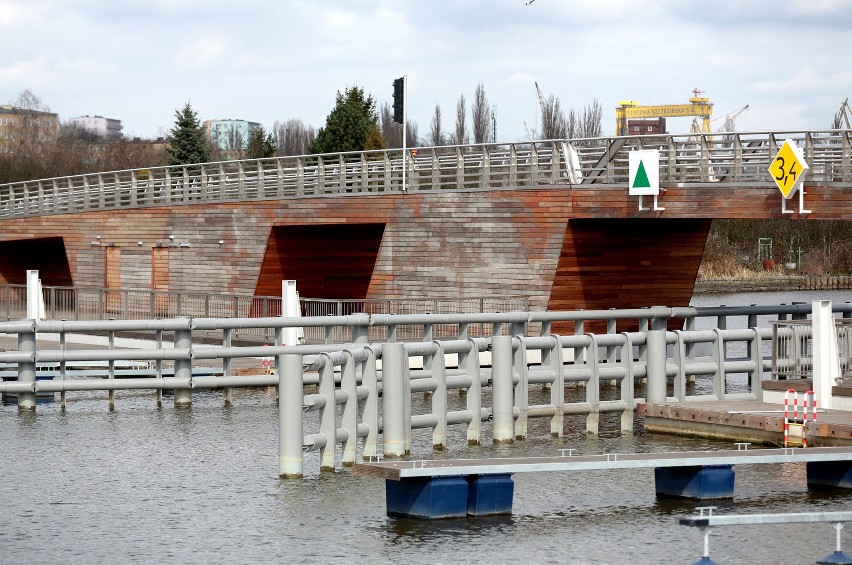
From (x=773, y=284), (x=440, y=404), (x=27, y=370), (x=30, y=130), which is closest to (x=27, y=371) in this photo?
(x=27, y=370)

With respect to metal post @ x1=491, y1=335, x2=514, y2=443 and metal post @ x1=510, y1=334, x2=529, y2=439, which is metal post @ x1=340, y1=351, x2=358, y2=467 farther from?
metal post @ x1=510, y1=334, x2=529, y2=439

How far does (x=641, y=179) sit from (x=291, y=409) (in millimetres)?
18060

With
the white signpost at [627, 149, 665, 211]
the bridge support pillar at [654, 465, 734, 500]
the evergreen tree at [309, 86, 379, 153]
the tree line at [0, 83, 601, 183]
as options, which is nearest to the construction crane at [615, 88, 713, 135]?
the tree line at [0, 83, 601, 183]

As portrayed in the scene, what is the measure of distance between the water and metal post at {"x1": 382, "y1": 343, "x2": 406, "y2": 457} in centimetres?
87

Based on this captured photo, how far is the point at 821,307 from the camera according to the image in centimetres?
1942

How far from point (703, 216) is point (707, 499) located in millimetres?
17809

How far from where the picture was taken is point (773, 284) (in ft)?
274

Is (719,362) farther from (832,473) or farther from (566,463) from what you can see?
(566,463)

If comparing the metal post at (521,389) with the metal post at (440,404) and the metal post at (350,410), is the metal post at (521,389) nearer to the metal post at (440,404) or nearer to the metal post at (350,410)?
the metal post at (440,404)

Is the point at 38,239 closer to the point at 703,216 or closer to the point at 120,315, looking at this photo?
→ the point at 120,315

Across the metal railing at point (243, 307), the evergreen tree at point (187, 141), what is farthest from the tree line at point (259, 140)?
the metal railing at point (243, 307)

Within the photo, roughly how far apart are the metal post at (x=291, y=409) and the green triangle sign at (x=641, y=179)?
17756 mm

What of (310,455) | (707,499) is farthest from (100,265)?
(707,499)

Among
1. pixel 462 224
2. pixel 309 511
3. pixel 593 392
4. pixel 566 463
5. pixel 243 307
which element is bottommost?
pixel 309 511
